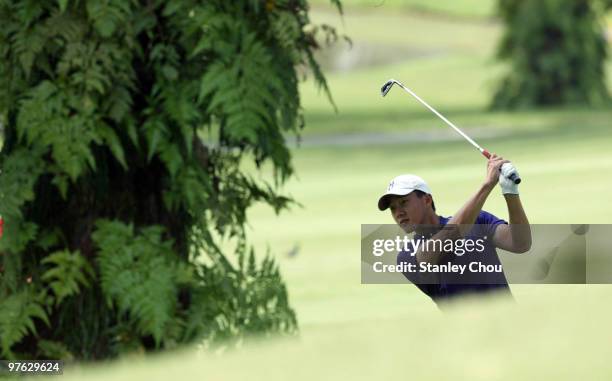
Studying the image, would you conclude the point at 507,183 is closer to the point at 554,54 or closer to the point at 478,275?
the point at 478,275

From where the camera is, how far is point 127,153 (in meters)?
6.54

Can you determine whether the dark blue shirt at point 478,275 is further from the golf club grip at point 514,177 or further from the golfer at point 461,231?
the golf club grip at point 514,177

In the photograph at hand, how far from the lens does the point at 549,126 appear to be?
34125 millimetres

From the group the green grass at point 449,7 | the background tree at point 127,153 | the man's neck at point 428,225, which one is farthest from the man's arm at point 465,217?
the green grass at point 449,7

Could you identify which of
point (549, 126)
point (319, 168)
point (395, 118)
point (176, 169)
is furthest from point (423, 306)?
point (395, 118)

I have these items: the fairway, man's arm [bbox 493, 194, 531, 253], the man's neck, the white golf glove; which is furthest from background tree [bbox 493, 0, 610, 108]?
the white golf glove

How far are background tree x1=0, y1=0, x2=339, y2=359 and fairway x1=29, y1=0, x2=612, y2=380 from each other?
0.31 meters

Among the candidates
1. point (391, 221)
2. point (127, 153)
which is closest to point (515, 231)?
point (127, 153)

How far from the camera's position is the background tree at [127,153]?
20.5ft

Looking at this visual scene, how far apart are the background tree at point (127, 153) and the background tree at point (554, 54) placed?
36.9 metres

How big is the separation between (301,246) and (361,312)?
3745 mm

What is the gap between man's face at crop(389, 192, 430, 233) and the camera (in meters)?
5.86

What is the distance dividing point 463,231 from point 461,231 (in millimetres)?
11

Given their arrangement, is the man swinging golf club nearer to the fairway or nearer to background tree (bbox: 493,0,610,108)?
the fairway
